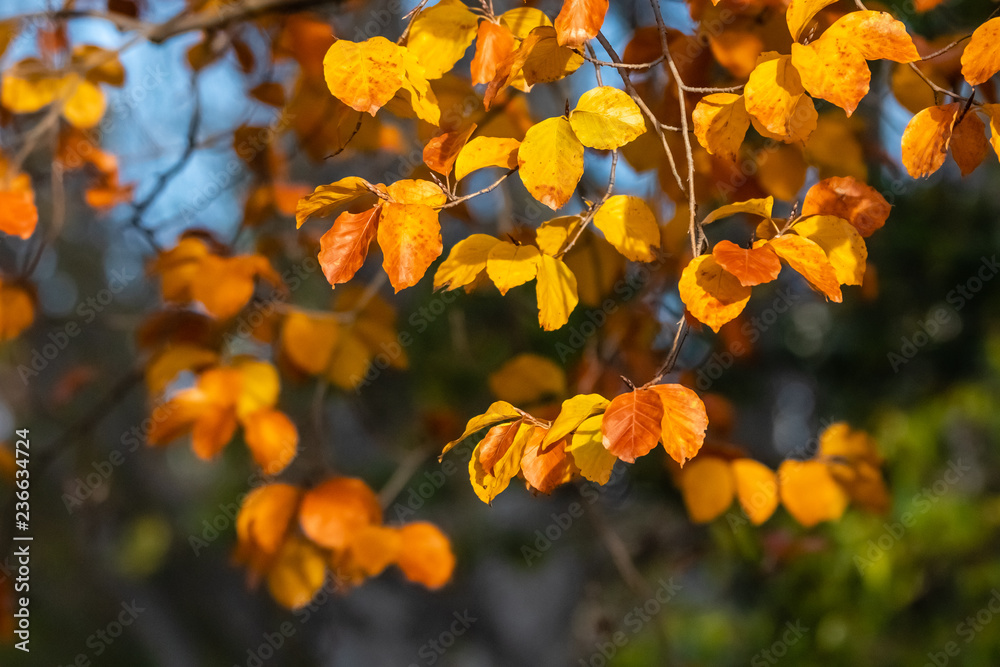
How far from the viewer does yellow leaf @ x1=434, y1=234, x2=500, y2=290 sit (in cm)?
59

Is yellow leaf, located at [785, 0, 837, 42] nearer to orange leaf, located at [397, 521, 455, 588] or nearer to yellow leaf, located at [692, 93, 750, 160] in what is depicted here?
yellow leaf, located at [692, 93, 750, 160]

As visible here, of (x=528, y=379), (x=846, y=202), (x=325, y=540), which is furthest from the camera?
(x=528, y=379)

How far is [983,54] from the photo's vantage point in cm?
52

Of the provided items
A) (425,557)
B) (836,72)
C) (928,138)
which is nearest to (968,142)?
(928,138)

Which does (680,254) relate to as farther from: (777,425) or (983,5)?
(777,425)

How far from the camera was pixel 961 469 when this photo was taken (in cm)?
204

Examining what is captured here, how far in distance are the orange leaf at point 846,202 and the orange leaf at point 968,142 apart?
66 millimetres

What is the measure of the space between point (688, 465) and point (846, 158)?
1.52 ft

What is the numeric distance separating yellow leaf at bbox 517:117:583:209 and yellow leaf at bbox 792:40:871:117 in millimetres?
167

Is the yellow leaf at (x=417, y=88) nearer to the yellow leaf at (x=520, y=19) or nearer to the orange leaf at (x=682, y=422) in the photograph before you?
the yellow leaf at (x=520, y=19)

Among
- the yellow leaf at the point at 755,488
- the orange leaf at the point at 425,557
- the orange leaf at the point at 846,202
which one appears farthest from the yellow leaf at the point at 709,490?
the orange leaf at the point at 846,202

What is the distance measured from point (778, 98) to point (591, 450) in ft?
0.96

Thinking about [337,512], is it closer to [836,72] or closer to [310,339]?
[310,339]

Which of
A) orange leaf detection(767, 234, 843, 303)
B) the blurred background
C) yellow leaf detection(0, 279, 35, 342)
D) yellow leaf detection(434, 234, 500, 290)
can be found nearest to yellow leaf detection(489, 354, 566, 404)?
the blurred background
